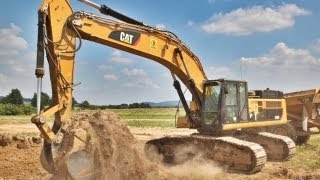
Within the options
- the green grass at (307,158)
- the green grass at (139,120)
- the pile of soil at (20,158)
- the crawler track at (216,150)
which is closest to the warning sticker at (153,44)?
the crawler track at (216,150)

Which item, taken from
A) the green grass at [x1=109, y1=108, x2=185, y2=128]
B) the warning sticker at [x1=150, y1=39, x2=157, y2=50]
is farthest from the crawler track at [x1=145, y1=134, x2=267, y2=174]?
the green grass at [x1=109, y1=108, x2=185, y2=128]

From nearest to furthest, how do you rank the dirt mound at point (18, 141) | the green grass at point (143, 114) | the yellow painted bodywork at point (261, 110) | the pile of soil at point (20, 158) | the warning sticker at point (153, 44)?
the warning sticker at point (153, 44)
the pile of soil at point (20, 158)
the yellow painted bodywork at point (261, 110)
the dirt mound at point (18, 141)
the green grass at point (143, 114)

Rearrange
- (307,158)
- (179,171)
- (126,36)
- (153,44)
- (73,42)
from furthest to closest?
(307,158) → (179,171) → (153,44) → (126,36) → (73,42)

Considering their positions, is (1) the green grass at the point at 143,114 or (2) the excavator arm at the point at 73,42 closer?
(2) the excavator arm at the point at 73,42

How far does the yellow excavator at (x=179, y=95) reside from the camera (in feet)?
32.0

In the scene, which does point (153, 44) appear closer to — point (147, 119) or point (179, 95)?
point (179, 95)

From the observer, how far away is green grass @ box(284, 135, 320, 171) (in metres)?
14.0

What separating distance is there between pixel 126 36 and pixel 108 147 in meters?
3.20

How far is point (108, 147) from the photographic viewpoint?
33.1 ft

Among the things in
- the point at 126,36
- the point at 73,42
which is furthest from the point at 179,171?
the point at 73,42

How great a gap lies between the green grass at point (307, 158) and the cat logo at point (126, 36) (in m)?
6.38

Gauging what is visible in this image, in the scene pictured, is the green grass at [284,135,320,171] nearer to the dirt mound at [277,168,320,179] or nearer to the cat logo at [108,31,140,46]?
the dirt mound at [277,168,320,179]

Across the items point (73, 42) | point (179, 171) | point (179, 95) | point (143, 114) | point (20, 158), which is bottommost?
point (179, 171)

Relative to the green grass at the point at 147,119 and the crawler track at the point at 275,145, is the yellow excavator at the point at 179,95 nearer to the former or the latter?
the crawler track at the point at 275,145
